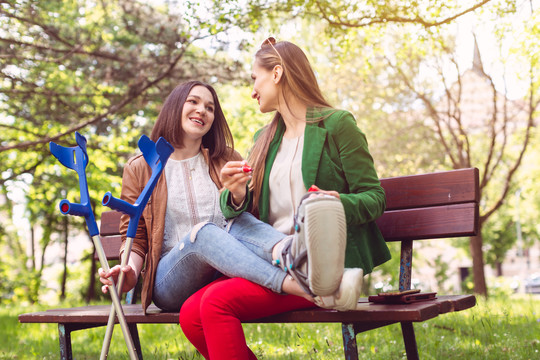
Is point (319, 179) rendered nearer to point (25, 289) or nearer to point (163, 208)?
point (163, 208)

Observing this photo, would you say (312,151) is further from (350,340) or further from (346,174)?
(350,340)

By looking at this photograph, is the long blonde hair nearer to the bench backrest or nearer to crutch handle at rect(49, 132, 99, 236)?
the bench backrest

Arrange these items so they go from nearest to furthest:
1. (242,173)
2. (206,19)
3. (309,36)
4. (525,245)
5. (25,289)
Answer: (242,173), (206,19), (25,289), (309,36), (525,245)

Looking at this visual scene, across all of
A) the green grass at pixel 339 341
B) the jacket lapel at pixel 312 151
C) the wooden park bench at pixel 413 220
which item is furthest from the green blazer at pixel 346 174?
the green grass at pixel 339 341

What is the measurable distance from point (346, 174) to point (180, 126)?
3.56 feet

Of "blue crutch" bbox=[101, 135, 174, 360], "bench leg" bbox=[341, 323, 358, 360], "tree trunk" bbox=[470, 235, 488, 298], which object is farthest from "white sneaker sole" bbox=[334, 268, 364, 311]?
"tree trunk" bbox=[470, 235, 488, 298]

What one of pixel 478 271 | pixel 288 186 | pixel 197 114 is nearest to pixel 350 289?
pixel 288 186

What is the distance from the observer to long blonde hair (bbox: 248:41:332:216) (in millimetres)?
2633

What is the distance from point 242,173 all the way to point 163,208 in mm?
679

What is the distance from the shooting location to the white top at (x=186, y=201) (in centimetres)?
289

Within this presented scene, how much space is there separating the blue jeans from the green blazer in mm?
158

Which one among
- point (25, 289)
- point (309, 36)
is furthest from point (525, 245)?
point (25, 289)

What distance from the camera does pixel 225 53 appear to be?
7.99 meters

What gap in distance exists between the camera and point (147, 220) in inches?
111
